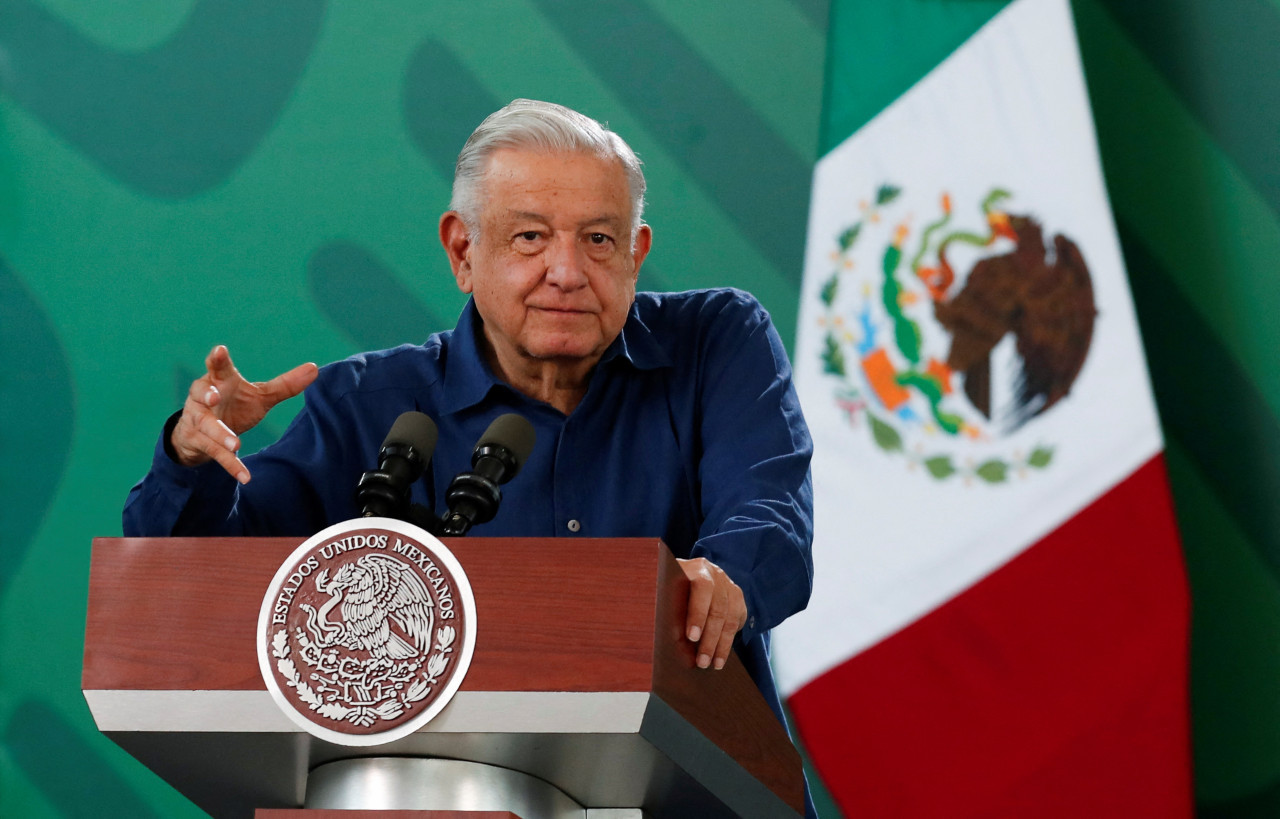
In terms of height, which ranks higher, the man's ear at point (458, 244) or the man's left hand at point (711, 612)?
the man's ear at point (458, 244)

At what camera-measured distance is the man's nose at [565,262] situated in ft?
5.55

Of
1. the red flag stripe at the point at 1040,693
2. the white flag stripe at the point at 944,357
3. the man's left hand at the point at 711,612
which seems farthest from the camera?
the white flag stripe at the point at 944,357

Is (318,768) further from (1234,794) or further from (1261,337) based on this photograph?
(1261,337)

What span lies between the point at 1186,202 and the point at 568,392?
5.60 ft

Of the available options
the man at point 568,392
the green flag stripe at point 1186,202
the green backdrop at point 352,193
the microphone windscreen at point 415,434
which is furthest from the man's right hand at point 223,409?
the green flag stripe at point 1186,202

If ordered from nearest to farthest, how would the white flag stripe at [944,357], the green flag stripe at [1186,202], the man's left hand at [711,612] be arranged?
the man's left hand at [711,612]
the white flag stripe at [944,357]
the green flag stripe at [1186,202]

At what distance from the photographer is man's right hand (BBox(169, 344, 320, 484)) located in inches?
54.8

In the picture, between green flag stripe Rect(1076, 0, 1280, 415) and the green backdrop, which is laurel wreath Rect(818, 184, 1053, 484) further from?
green flag stripe Rect(1076, 0, 1280, 415)

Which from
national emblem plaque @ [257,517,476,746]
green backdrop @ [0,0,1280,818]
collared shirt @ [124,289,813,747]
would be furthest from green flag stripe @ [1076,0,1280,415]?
national emblem plaque @ [257,517,476,746]

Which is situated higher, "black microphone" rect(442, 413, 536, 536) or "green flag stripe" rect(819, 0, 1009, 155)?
"green flag stripe" rect(819, 0, 1009, 155)

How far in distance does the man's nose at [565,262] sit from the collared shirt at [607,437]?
196 mm

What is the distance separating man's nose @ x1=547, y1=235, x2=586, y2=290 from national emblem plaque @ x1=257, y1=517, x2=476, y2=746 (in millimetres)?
638

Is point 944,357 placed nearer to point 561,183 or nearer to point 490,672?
point 561,183

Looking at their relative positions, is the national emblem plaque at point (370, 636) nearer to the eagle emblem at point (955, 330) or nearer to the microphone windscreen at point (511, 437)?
the microphone windscreen at point (511, 437)
